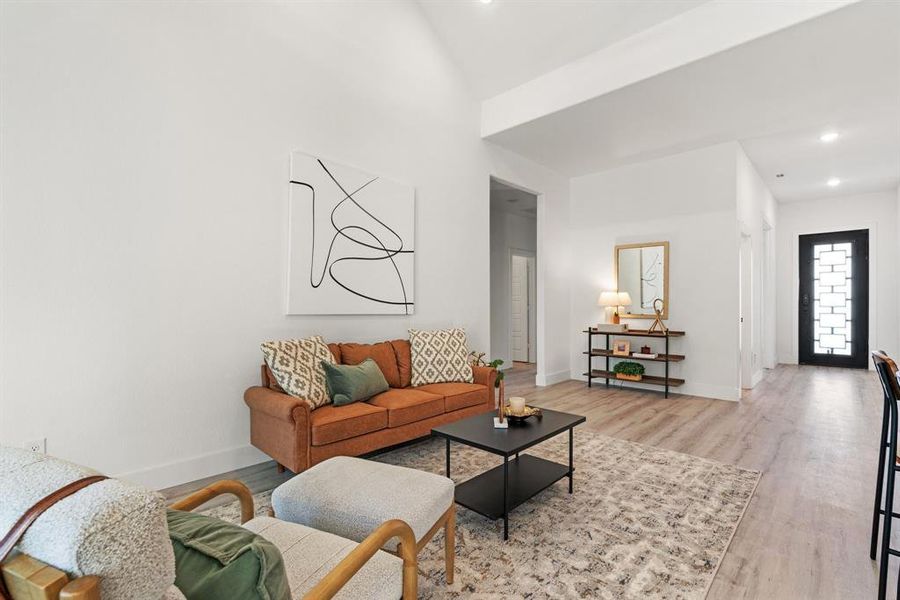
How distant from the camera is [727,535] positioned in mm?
2109

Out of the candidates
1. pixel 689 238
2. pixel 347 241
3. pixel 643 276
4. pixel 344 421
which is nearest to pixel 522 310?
pixel 643 276

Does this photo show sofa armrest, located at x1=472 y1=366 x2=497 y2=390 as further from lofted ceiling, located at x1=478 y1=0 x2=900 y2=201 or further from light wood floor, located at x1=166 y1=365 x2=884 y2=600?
lofted ceiling, located at x1=478 y1=0 x2=900 y2=201

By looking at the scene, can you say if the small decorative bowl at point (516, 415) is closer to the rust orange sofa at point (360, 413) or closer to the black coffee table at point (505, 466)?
the black coffee table at point (505, 466)

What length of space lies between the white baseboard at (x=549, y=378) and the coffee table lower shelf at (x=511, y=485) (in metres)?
3.20

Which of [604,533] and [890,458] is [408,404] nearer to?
[604,533]

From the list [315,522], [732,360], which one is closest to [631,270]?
[732,360]

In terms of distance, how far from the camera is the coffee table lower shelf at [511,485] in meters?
2.19

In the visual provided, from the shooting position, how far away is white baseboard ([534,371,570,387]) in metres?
5.92

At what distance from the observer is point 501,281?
7.83 metres

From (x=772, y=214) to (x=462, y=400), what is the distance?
7260 mm

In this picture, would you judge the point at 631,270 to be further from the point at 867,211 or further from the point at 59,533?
the point at 59,533

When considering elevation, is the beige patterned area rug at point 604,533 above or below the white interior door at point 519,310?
below

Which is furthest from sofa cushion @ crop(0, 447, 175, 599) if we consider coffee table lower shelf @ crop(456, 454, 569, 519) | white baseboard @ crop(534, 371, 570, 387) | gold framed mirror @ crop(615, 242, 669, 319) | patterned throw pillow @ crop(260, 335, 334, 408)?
gold framed mirror @ crop(615, 242, 669, 319)

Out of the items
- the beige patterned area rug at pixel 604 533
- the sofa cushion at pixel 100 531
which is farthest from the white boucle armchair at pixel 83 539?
the beige patterned area rug at pixel 604 533
